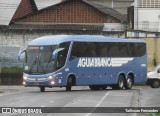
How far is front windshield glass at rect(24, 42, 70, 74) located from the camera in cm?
3600

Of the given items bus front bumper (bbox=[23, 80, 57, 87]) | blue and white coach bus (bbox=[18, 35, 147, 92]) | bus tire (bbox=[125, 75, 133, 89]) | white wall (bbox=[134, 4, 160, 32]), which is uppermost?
white wall (bbox=[134, 4, 160, 32])

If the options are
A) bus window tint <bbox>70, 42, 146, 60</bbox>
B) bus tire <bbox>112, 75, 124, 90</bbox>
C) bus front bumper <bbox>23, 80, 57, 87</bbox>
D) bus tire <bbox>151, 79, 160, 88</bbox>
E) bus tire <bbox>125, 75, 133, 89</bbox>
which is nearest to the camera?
bus front bumper <bbox>23, 80, 57, 87</bbox>

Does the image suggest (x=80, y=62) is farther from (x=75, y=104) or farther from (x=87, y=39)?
(x=75, y=104)

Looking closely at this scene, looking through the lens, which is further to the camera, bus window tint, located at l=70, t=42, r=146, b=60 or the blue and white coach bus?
bus window tint, located at l=70, t=42, r=146, b=60

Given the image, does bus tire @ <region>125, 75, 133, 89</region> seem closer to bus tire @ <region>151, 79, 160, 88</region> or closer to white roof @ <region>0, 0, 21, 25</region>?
bus tire @ <region>151, 79, 160, 88</region>

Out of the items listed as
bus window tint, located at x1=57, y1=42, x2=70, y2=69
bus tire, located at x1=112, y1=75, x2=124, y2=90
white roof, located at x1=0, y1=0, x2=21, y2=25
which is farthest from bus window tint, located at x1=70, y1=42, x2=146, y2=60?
white roof, located at x1=0, y1=0, x2=21, y2=25

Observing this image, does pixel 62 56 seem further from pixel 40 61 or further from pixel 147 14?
pixel 147 14

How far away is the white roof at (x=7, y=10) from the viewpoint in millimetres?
64500

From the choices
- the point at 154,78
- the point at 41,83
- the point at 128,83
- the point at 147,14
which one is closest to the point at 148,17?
the point at 147,14

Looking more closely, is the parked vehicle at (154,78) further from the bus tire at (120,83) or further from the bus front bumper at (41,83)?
the bus front bumper at (41,83)

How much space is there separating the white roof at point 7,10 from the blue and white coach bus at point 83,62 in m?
24.7

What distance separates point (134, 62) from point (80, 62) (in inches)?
229

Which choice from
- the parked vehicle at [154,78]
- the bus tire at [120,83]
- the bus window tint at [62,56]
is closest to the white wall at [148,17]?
the parked vehicle at [154,78]

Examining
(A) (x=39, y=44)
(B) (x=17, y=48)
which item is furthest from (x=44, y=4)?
(A) (x=39, y=44)
